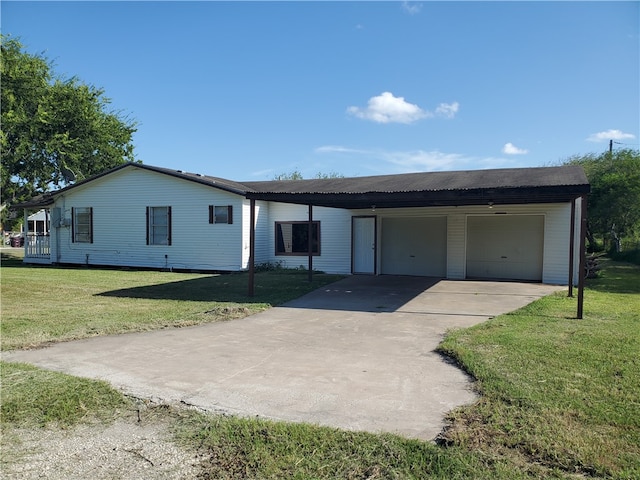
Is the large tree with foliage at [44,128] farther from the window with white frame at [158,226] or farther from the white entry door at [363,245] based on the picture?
the white entry door at [363,245]

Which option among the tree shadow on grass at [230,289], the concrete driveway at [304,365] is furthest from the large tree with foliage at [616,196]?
the concrete driveway at [304,365]

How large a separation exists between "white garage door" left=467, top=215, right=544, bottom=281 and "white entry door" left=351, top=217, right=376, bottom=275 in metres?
3.29

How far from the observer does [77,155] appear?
935 inches

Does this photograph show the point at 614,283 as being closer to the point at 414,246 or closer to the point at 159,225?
the point at 414,246

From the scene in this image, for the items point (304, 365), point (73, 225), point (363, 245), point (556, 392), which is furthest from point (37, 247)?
point (556, 392)

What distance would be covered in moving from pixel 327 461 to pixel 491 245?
13.6 m

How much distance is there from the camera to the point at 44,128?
23.4 meters

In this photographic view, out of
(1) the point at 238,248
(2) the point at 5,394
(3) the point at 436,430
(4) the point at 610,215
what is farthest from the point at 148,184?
(4) the point at 610,215

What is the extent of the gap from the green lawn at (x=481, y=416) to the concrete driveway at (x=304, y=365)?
28 cm

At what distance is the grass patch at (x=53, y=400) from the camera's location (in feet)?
12.3

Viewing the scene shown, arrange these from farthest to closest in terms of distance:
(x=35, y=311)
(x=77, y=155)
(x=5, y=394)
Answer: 1. (x=77, y=155)
2. (x=35, y=311)
3. (x=5, y=394)

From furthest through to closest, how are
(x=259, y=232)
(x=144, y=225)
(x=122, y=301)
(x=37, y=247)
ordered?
1. (x=37, y=247)
2. (x=144, y=225)
3. (x=259, y=232)
4. (x=122, y=301)

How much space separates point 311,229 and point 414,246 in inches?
160

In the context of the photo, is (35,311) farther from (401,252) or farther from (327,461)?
(401,252)
